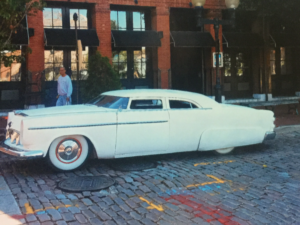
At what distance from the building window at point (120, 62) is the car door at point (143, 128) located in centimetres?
1017

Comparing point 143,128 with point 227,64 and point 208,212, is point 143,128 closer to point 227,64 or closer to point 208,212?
point 208,212

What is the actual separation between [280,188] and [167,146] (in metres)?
2.21

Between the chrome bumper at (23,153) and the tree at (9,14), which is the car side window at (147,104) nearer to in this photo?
the chrome bumper at (23,153)

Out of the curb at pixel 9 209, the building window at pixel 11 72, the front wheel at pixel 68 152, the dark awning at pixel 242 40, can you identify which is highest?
the dark awning at pixel 242 40

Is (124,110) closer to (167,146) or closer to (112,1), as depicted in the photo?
(167,146)

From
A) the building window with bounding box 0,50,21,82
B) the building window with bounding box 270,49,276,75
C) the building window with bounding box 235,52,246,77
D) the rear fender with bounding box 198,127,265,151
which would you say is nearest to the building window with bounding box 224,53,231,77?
the building window with bounding box 235,52,246,77

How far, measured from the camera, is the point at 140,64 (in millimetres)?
17000

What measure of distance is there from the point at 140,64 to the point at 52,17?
15.3 feet

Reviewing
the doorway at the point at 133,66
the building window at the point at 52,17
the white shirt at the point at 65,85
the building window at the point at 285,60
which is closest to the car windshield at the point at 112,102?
the white shirt at the point at 65,85

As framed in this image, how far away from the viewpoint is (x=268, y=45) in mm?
19016

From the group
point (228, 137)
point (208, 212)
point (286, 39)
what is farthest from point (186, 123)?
point (286, 39)

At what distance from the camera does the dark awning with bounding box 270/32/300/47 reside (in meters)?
19.3

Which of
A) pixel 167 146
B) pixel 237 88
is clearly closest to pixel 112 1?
pixel 237 88

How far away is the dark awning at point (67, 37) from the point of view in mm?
14180
